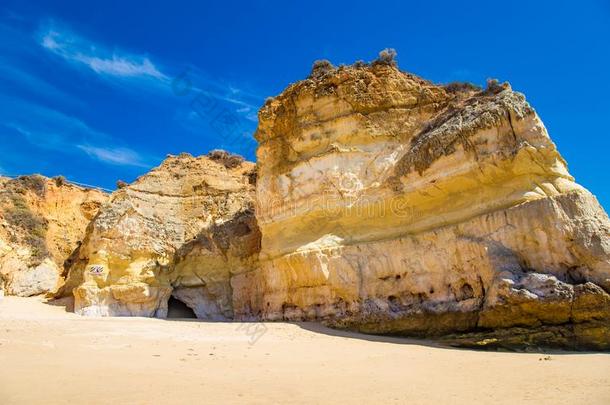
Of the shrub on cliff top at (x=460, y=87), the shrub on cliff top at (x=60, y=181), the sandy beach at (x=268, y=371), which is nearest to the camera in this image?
the sandy beach at (x=268, y=371)

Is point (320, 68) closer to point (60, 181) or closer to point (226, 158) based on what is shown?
point (226, 158)

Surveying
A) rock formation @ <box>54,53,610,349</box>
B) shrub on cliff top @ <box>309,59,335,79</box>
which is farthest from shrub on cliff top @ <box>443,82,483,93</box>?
shrub on cliff top @ <box>309,59,335,79</box>

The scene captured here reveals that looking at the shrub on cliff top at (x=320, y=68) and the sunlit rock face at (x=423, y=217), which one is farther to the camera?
the shrub on cliff top at (x=320, y=68)

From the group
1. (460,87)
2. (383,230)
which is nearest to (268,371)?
(383,230)

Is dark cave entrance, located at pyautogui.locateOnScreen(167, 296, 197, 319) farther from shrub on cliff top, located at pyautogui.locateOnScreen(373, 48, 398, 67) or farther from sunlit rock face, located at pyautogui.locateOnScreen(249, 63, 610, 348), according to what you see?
shrub on cliff top, located at pyautogui.locateOnScreen(373, 48, 398, 67)

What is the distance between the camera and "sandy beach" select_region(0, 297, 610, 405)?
5547 millimetres

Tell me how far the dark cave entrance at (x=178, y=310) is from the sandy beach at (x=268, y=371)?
889 cm

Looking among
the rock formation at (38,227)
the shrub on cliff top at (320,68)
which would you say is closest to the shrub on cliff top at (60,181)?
the rock formation at (38,227)

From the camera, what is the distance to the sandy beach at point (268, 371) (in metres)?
5.55

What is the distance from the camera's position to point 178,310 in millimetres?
21125

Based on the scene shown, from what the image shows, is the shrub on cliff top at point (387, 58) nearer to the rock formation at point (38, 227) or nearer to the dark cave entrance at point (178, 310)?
the dark cave entrance at point (178, 310)

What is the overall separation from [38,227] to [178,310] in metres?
11.1

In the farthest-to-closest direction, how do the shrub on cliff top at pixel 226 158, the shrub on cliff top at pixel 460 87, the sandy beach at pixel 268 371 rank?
the shrub on cliff top at pixel 226 158 → the shrub on cliff top at pixel 460 87 → the sandy beach at pixel 268 371

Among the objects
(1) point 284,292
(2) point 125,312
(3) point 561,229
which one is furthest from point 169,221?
(3) point 561,229
